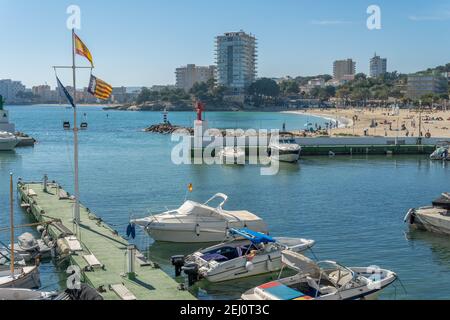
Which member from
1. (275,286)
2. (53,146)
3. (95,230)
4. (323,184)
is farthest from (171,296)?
(53,146)

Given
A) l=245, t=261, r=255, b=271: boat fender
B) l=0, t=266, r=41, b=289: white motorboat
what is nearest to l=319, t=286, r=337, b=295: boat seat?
l=245, t=261, r=255, b=271: boat fender

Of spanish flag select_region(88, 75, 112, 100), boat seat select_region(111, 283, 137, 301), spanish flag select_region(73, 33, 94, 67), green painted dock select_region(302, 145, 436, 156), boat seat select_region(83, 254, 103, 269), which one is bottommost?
boat seat select_region(111, 283, 137, 301)

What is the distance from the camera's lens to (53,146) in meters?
86.8

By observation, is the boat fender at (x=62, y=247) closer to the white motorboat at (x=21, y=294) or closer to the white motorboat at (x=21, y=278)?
the white motorboat at (x=21, y=278)

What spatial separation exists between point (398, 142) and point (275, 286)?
183ft

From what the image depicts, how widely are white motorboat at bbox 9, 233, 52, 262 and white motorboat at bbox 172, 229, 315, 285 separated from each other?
5.44 meters

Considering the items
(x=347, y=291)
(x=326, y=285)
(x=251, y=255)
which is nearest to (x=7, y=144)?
(x=251, y=255)

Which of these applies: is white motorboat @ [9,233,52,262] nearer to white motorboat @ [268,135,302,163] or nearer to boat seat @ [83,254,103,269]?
boat seat @ [83,254,103,269]

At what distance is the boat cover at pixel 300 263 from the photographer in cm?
1881

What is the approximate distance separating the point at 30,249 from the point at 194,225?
264 inches

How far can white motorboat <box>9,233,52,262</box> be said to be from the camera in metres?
22.8

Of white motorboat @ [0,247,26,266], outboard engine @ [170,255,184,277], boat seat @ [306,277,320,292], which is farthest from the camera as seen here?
outboard engine @ [170,255,184,277]
